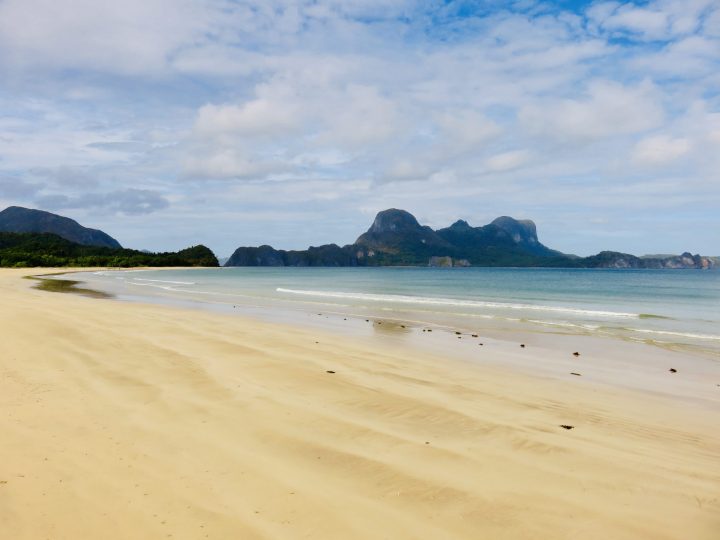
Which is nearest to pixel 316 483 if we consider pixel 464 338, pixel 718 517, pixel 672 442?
pixel 718 517

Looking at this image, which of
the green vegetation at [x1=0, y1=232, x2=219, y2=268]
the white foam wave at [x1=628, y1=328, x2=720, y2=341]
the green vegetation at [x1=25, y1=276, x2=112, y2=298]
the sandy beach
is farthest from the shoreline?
the green vegetation at [x1=0, y1=232, x2=219, y2=268]

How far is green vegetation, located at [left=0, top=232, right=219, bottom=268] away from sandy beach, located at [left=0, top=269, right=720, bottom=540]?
13632cm

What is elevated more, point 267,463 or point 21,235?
point 21,235

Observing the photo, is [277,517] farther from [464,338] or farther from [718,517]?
[464,338]

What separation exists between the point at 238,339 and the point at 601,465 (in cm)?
1110

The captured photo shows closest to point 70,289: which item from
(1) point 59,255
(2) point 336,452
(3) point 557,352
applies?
(3) point 557,352

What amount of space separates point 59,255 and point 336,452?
17121 cm

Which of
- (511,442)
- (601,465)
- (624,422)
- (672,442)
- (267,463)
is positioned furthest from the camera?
(624,422)

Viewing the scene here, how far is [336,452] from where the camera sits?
5.72 metres

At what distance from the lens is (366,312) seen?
2808 cm

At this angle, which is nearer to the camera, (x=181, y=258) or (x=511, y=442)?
(x=511, y=442)

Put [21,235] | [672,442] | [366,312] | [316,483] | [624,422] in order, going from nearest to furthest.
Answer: [316,483] → [672,442] → [624,422] → [366,312] → [21,235]

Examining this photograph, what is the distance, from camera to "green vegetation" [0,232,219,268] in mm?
125275

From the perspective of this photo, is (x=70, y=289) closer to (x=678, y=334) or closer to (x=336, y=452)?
(x=336, y=452)
